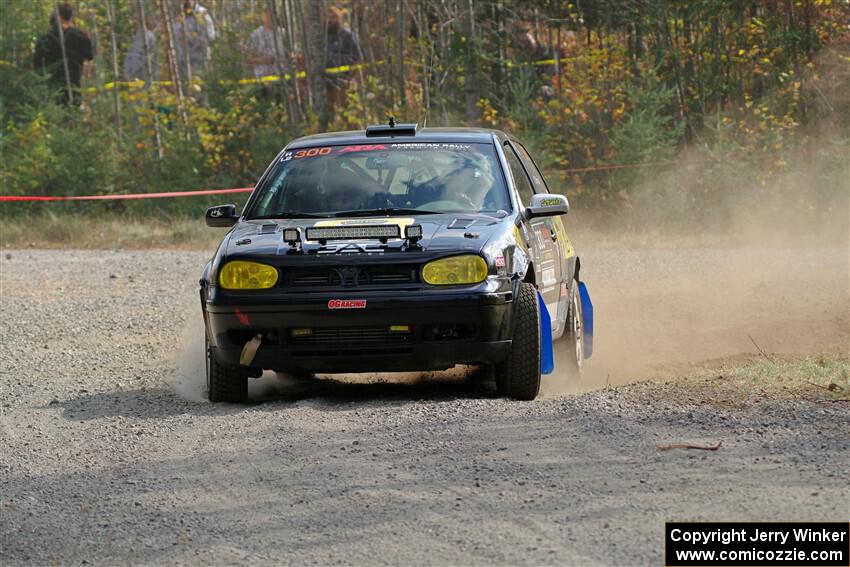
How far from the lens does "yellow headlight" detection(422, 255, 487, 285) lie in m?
7.62

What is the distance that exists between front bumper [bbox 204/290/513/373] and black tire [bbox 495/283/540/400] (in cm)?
9

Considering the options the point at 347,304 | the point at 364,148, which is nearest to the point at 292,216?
the point at 364,148

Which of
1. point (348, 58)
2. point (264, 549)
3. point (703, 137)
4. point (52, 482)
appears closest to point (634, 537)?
point (264, 549)

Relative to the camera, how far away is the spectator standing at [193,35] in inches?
1016

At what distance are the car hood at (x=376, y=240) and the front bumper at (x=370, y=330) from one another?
0.87 ft

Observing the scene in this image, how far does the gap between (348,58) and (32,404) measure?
16846mm

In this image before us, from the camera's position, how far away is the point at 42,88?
975 inches

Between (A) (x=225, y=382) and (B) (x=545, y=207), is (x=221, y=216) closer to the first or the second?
(A) (x=225, y=382)

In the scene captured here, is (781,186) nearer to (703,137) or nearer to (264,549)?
(703,137)

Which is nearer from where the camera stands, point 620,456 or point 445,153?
point 620,456

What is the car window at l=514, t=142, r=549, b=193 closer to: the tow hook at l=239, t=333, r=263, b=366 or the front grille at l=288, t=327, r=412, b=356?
the front grille at l=288, t=327, r=412, b=356

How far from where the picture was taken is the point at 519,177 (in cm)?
938

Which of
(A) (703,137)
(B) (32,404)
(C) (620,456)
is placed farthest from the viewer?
(A) (703,137)

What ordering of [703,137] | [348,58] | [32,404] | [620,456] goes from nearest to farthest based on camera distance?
[620,456], [32,404], [703,137], [348,58]
